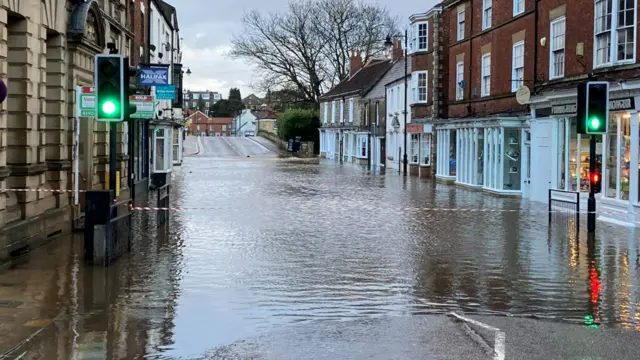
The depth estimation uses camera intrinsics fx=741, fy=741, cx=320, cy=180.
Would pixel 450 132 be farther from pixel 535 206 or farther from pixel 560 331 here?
pixel 560 331

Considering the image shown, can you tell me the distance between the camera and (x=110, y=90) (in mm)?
12539

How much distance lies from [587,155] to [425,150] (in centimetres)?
2267

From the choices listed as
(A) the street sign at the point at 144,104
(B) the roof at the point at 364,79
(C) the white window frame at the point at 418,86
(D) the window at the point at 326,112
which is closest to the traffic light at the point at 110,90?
(A) the street sign at the point at 144,104

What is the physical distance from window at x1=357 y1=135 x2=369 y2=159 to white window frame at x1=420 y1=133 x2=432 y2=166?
20.5 m

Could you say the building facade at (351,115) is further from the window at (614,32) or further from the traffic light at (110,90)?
the traffic light at (110,90)

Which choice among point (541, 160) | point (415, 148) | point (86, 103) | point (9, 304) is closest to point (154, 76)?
point (86, 103)

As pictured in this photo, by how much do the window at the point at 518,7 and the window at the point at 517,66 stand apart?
1.20m

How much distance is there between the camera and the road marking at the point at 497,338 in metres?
7.28

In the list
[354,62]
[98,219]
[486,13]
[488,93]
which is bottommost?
[98,219]

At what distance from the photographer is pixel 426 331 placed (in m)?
8.19

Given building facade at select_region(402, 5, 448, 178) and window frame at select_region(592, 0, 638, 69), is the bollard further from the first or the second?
building facade at select_region(402, 5, 448, 178)

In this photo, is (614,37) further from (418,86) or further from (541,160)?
(418,86)

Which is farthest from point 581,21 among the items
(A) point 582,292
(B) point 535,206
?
(A) point 582,292

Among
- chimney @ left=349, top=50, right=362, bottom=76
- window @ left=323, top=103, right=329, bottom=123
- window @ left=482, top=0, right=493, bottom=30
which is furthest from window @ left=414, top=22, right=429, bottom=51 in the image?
window @ left=323, top=103, right=329, bottom=123
